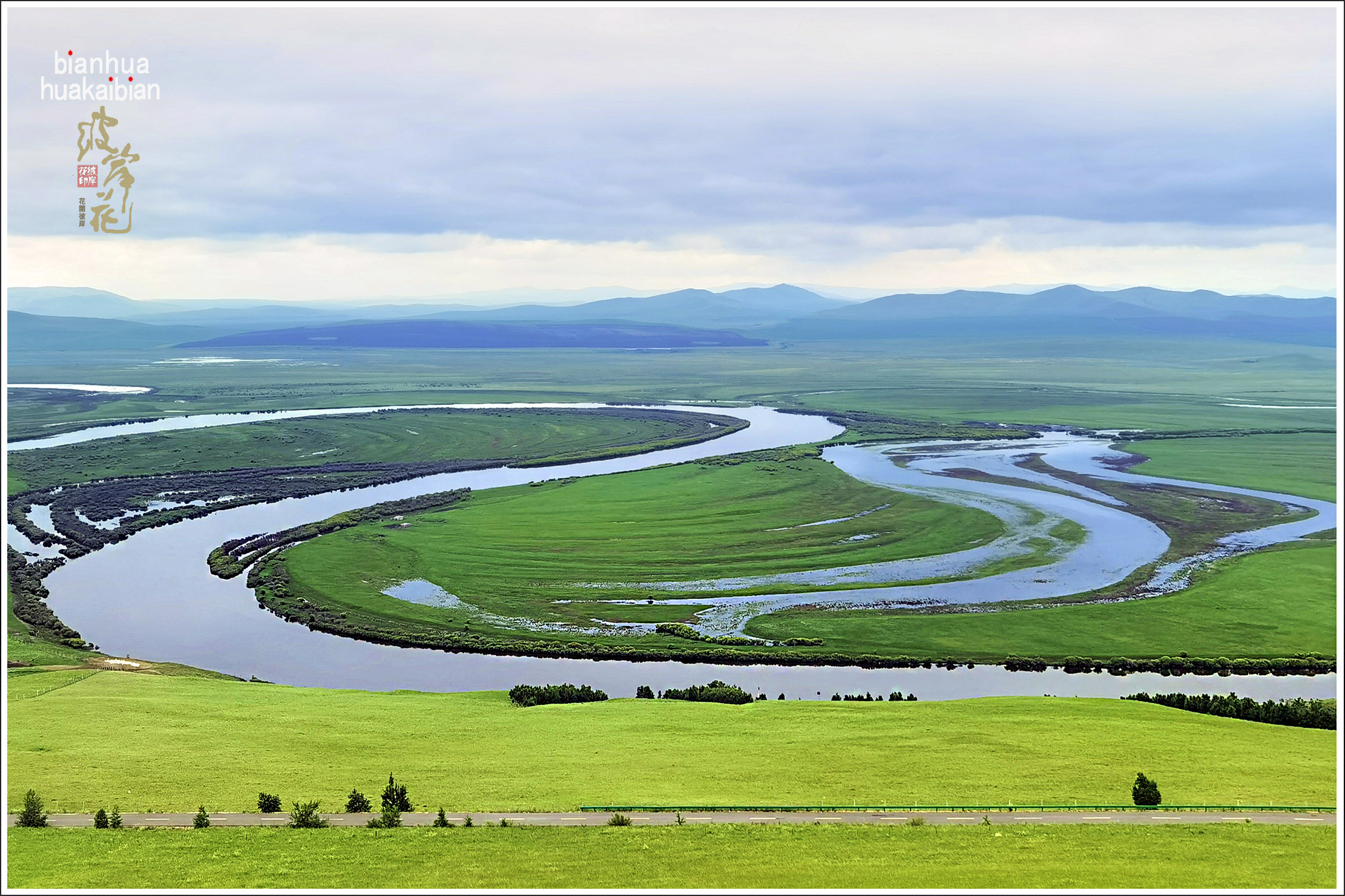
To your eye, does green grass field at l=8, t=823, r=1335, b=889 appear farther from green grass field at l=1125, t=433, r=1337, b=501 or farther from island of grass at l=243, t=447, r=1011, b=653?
green grass field at l=1125, t=433, r=1337, b=501

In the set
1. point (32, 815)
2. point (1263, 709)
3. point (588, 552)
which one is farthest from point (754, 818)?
point (588, 552)

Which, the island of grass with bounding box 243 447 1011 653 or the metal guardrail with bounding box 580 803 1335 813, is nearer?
the metal guardrail with bounding box 580 803 1335 813

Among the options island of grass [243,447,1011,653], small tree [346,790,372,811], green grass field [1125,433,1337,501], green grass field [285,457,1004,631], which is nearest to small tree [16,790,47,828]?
small tree [346,790,372,811]

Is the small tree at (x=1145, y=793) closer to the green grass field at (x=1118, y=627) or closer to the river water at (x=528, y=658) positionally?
the river water at (x=528, y=658)

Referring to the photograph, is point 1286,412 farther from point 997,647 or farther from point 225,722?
point 225,722

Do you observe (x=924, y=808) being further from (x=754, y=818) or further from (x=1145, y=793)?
(x=1145, y=793)
